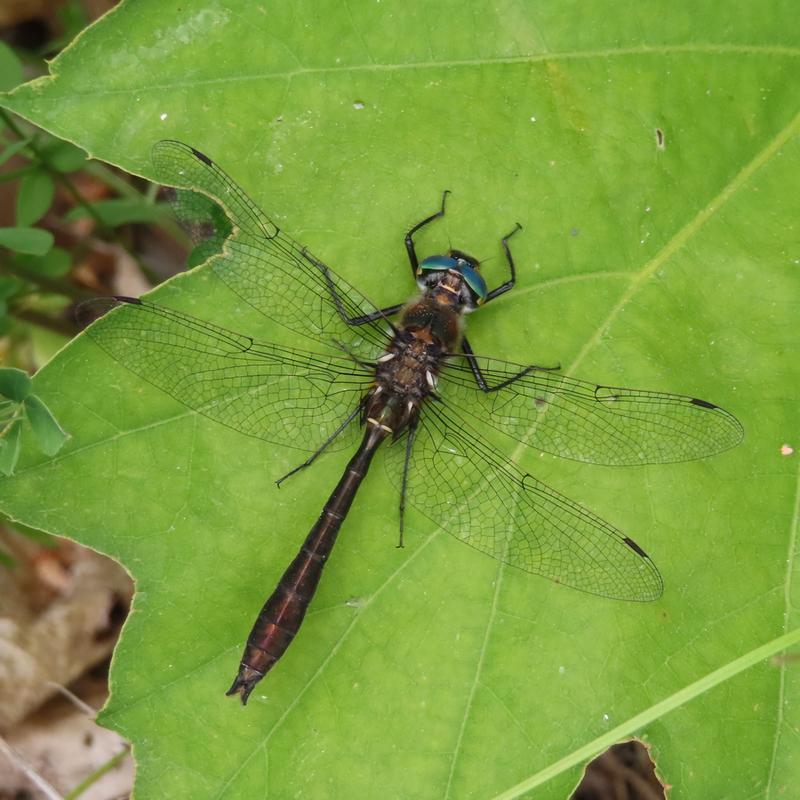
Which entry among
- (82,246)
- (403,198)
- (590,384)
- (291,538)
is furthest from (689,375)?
(82,246)

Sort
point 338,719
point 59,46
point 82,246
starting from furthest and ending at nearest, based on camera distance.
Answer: point 82,246, point 59,46, point 338,719

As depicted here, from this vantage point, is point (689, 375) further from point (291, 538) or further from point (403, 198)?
point (291, 538)

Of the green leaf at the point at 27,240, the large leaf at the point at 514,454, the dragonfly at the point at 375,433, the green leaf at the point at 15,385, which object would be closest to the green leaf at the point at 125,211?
the green leaf at the point at 27,240

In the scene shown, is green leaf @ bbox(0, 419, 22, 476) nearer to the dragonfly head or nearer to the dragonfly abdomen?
the dragonfly abdomen

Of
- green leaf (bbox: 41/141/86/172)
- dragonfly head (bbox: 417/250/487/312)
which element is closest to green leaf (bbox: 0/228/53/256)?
green leaf (bbox: 41/141/86/172)

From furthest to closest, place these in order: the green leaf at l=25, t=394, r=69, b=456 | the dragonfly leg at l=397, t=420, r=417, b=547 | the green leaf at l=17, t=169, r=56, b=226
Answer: the green leaf at l=17, t=169, r=56, b=226 → the dragonfly leg at l=397, t=420, r=417, b=547 → the green leaf at l=25, t=394, r=69, b=456

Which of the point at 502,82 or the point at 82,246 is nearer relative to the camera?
the point at 502,82

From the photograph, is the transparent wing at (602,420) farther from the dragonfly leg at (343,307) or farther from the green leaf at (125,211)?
the green leaf at (125,211)
